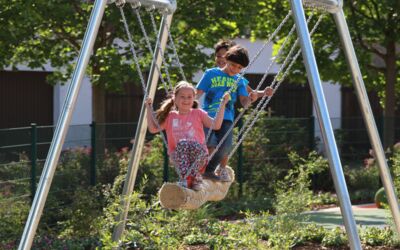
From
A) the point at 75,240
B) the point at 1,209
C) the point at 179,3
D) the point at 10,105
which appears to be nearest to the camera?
the point at 75,240

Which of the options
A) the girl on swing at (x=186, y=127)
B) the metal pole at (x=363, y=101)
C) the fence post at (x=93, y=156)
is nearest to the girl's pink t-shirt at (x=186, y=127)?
the girl on swing at (x=186, y=127)

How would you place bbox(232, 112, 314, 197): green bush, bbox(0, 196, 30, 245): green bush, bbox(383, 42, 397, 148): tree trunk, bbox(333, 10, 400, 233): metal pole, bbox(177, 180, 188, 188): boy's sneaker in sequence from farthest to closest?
bbox(383, 42, 397, 148): tree trunk, bbox(232, 112, 314, 197): green bush, bbox(0, 196, 30, 245): green bush, bbox(333, 10, 400, 233): metal pole, bbox(177, 180, 188, 188): boy's sneaker

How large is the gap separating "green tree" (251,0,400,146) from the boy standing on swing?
7.30 metres

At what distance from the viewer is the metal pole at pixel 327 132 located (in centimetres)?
617

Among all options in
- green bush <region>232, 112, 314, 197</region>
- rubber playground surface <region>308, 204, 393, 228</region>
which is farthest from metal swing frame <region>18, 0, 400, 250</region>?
green bush <region>232, 112, 314, 197</region>

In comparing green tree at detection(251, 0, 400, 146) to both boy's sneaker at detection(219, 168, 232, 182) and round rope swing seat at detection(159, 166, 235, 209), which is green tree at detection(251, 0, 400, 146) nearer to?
boy's sneaker at detection(219, 168, 232, 182)

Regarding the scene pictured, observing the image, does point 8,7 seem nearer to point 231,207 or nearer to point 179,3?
point 179,3

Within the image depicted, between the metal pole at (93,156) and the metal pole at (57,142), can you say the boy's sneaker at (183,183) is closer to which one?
the metal pole at (57,142)

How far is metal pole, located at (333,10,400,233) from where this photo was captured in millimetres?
7125

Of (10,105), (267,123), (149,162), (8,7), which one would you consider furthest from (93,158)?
(10,105)

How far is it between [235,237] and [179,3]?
5.27m

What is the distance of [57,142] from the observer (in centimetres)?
612

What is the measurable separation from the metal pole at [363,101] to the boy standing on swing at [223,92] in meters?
0.77

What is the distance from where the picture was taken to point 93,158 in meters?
11.9
